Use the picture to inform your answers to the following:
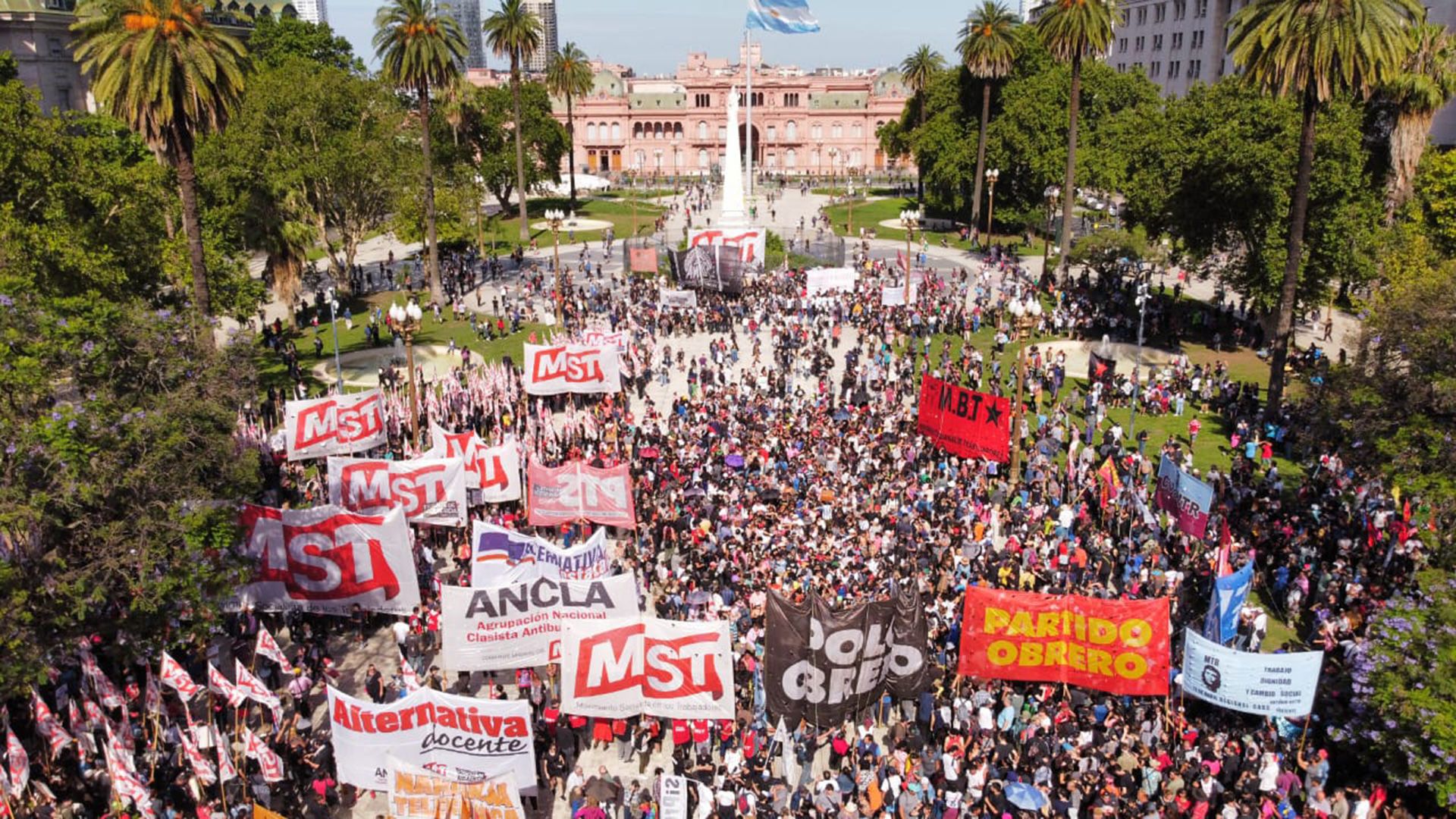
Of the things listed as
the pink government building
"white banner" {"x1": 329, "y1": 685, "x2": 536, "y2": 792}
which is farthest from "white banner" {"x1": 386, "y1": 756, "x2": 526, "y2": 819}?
the pink government building

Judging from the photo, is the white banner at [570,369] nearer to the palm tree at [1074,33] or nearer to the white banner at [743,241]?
the white banner at [743,241]

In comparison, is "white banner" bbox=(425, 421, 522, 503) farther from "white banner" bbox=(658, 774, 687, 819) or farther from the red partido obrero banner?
the red partido obrero banner

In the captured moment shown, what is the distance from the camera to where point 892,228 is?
3196 inches

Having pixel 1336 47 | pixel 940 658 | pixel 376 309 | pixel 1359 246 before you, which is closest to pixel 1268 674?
pixel 940 658

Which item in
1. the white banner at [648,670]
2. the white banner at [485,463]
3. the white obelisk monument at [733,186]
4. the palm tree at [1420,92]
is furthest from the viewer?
the white obelisk monument at [733,186]

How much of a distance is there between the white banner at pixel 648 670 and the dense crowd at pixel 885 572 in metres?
0.61

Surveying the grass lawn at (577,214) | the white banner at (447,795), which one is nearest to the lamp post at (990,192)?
the grass lawn at (577,214)

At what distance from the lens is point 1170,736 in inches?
623

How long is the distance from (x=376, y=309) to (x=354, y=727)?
3492 cm

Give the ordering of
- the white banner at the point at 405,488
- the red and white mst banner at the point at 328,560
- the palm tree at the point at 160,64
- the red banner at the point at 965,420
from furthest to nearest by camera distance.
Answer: the red banner at the point at 965,420
the palm tree at the point at 160,64
the white banner at the point at 405,488
the red and white mst banner at the point at 328,560

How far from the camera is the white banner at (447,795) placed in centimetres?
1363

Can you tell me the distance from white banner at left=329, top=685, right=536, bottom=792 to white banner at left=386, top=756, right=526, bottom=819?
0.13 m

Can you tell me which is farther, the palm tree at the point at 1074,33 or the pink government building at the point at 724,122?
the pink government building at the point at 724,122

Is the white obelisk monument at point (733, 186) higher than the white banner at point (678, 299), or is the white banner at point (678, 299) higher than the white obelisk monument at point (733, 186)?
the white obelisk monument at point (733, 186)
